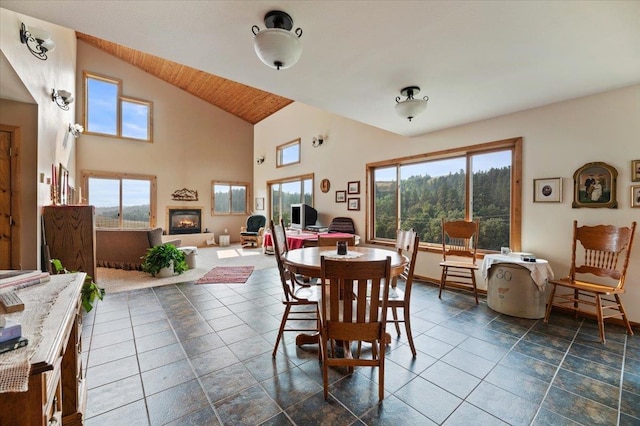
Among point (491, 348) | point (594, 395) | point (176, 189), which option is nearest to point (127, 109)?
point (176, 189)

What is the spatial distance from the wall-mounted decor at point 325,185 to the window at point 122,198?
17.7ft

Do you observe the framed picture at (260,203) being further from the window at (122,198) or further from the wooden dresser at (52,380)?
the wooden dresser at (52,380)

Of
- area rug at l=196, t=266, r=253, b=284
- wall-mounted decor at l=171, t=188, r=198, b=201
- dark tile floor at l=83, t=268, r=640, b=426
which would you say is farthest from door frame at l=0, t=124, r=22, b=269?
wall-mounted decor at l=171, t=188, r=198, b=201

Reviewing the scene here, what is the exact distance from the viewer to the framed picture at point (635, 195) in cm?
269

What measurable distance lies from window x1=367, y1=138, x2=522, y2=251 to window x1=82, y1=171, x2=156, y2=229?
675 centimetres

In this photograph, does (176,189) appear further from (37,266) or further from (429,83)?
(429,83)

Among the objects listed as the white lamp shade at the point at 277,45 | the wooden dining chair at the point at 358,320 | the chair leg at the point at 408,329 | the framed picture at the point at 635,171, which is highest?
the white lamp shade at the point at 277,45

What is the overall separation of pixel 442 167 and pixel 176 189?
7.70 m

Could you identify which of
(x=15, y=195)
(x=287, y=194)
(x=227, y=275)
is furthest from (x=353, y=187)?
(x=15, y=195)

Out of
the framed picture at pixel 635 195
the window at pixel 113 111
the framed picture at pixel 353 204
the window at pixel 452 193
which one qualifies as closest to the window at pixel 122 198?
the window at pixel 113 111

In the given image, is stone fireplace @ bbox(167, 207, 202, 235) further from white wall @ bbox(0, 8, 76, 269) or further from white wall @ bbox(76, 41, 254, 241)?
white wall @ bbox(0, 8, 76, 269)

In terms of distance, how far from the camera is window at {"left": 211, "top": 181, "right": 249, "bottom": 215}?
912cm

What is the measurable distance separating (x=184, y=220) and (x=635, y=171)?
31.1ft

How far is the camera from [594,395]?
1730mm
